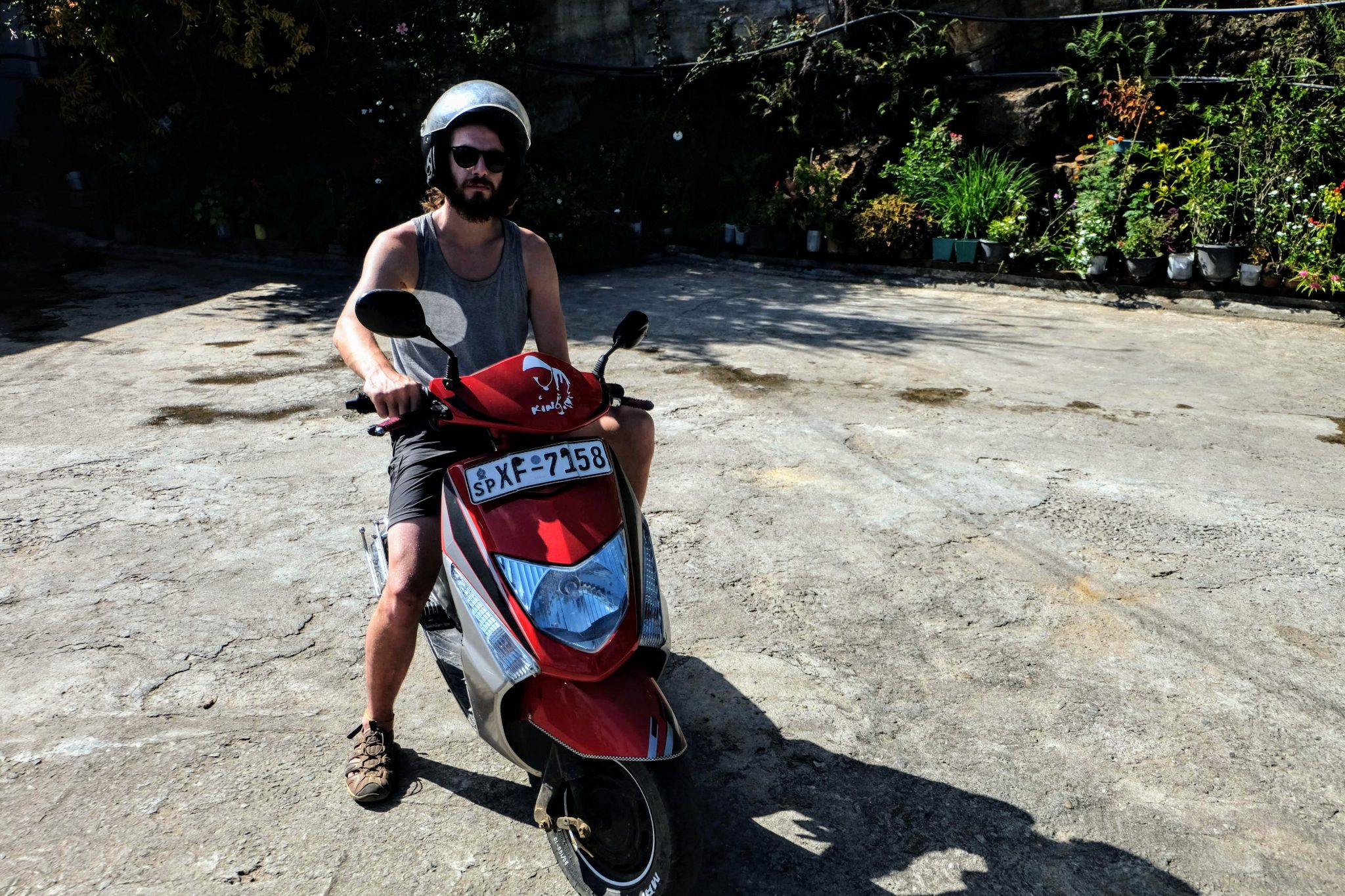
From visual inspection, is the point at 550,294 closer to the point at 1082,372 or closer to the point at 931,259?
the point at 1082,372

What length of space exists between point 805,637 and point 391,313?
5.71ft

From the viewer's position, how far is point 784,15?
462 inches

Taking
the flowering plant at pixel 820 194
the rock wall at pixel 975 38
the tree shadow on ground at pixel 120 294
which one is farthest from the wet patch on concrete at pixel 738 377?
the rock wall at pixel 975 38

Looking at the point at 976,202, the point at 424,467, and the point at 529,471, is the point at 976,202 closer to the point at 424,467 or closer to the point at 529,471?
the point at 424,467

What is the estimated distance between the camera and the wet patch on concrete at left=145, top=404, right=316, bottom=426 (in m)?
5.43

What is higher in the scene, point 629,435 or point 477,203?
point 477,203

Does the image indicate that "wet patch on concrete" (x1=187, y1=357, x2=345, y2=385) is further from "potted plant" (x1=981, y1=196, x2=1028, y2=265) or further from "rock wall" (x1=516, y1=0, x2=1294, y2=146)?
"rock wall" (x1=516, y1=0, x2=1294, y2=146)

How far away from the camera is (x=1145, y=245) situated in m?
8.41

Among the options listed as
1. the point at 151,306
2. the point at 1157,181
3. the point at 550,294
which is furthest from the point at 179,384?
the point at 1157,181

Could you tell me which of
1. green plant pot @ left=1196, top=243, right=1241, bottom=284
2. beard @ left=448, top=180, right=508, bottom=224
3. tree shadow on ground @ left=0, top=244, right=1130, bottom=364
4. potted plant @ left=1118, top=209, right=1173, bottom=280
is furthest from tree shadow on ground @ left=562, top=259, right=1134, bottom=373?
beard @ left=448, top=180, right=508, bottom=224

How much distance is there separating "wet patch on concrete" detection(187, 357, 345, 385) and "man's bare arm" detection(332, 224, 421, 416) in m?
3.80

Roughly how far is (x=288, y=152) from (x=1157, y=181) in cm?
916

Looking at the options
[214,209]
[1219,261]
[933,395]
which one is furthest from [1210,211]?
[214,209]

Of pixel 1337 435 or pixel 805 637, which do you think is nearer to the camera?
pixel 805 637
